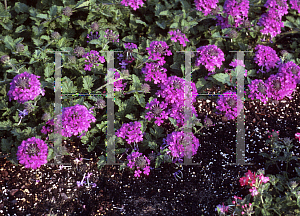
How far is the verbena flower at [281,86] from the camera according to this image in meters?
4.11

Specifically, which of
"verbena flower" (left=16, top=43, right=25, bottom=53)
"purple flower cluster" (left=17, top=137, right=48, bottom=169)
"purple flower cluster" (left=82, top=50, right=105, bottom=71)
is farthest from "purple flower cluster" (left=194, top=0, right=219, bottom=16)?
"purple flower cluster" (left=17, top=137, right=48, bottom=169)

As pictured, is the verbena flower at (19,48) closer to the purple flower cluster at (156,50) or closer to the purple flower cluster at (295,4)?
the purple flower cluster at (156,50)

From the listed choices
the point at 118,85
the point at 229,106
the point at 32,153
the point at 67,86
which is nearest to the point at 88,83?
the point at 67,86

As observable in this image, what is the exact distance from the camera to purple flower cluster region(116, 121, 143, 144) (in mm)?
3643

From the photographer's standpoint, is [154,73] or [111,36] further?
[111,36]

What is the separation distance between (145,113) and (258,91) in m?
1.37

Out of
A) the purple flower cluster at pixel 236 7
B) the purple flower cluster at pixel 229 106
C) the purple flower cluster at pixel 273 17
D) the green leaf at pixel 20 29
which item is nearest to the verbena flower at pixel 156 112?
the purple flower cluster at pixel 229 106

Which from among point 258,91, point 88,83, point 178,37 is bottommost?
point 258,91

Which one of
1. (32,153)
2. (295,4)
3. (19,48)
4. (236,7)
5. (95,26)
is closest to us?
(32,153)

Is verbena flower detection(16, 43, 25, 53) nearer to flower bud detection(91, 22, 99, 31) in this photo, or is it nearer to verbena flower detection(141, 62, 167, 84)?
flower bud detection(91, 22, 99, 31)

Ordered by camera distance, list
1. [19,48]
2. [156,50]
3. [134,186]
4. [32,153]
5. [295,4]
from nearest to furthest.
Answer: [32,153] < [134,186] < [19,48] < [156,50] < [295,4]

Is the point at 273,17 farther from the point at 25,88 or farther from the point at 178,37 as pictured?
the point at 25,88

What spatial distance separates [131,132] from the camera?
3.65 meters

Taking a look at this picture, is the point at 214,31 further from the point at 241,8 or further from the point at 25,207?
the point at 25,207
